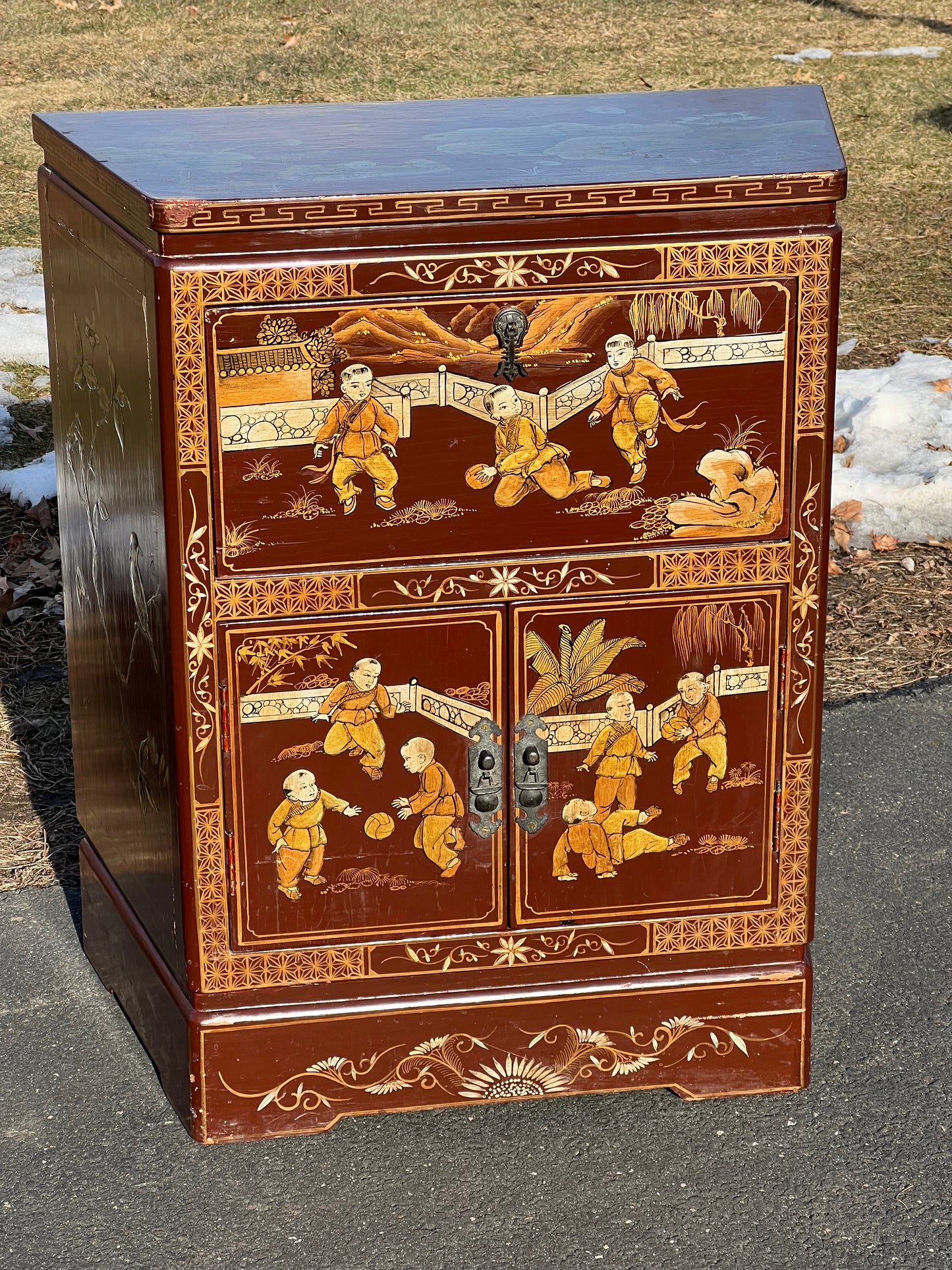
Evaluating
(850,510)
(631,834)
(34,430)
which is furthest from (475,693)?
(34,430)

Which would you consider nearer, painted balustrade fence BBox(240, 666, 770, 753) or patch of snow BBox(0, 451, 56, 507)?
painted balustrade fence BBox(240, 666, 770, 753)

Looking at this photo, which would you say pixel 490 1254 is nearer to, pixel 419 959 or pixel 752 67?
pixel 419 959

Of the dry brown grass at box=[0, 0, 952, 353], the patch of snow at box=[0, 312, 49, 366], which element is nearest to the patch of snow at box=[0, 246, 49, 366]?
the patch of snow at box=[0, 312, 49, 366]

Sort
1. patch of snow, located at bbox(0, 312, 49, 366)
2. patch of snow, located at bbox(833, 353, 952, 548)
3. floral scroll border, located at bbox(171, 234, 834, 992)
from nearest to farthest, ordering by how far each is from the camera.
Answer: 1. floral scroll border, located at bbox(171, 234, 834, 992)
2. patch of snow, located at bbox(833, 353, 952, 548)
3. patch of snow, located at bbox(0, 312, 49, 366)

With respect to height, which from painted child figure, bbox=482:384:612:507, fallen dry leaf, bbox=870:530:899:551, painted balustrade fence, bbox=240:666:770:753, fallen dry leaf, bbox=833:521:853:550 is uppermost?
painted child figure, bbox=482:384:612:507

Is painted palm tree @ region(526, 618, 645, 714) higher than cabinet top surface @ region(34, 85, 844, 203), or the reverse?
cabinet top surface @ region(34, 85, 844, 203)

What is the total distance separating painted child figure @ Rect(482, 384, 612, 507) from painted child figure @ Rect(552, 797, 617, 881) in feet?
1.77

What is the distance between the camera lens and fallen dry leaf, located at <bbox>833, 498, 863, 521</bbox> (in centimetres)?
553

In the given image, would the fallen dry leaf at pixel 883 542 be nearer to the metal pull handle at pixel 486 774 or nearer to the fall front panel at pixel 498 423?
the fall front panel at pixel 498 423

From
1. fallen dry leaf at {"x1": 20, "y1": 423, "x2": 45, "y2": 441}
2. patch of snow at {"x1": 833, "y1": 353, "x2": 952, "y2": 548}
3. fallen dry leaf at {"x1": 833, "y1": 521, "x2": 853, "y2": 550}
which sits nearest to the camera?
fallen dry leaf at {"x1": 833, "y1": 521, "x2": 853, "y2": 550}

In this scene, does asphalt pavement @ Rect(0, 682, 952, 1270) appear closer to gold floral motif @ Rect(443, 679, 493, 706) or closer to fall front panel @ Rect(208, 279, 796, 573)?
gold floral motif @ Rect(443, 679, 493, 706)

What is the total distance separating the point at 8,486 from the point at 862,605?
290cm

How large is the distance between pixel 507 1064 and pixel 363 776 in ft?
1.94

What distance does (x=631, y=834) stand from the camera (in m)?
2.87
